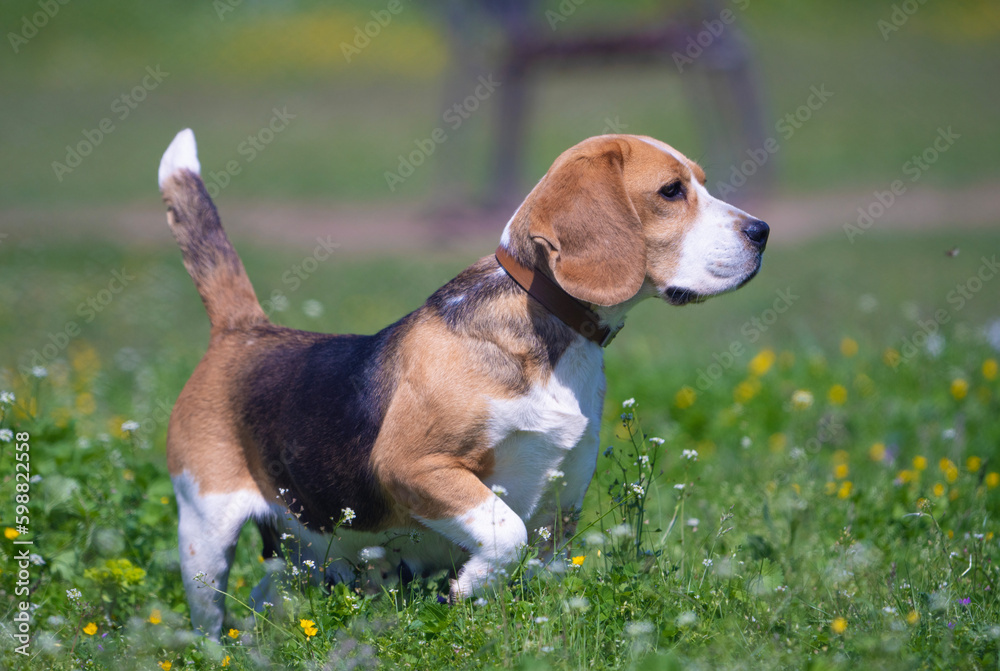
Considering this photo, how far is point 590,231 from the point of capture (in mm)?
3285

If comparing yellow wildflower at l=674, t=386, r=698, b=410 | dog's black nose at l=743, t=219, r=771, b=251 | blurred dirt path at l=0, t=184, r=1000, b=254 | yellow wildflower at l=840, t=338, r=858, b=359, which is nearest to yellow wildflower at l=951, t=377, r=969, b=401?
yellow wildflower at l=840, t=338, r=858, b=359

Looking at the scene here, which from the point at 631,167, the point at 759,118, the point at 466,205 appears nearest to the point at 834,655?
the point at 631,167

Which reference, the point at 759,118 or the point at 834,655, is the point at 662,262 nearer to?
the point at 834,655

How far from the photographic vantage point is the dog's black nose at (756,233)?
349 cm

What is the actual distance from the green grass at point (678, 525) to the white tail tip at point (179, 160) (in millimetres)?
1275

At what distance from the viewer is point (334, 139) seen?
79.4 ft

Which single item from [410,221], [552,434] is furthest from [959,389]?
[410,221]

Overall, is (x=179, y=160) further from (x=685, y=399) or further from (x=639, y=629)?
(x=685, y=399)

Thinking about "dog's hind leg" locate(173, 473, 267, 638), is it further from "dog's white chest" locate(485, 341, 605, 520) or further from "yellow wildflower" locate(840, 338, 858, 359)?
"yellow wildflower" locate(840, 338, 858, 359)

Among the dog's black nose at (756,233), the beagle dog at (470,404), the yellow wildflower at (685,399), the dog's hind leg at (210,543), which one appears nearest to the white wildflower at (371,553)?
the beagle dog at (470,404)

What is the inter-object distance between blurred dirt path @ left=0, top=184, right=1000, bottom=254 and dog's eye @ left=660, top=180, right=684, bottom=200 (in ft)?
33.1

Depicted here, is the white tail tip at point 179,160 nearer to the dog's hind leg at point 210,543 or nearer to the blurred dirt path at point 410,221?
the dog's hind leg at point 210,543

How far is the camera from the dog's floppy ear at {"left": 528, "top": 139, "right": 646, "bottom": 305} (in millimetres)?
3256

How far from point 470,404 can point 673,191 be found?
1091 millimetres
